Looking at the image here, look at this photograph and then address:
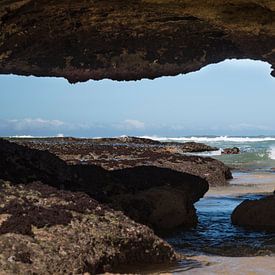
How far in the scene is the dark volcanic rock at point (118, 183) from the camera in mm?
8281

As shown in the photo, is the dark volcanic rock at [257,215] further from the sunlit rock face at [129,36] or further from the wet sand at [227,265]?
the sunlit rock face at [129,36]

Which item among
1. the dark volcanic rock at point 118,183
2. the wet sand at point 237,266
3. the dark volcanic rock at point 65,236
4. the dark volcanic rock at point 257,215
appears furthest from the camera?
the dark volcanic rock at point 257,215

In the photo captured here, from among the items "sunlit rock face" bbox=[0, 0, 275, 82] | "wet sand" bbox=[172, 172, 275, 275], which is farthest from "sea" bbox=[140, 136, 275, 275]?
"sunlit rock face" bbox=[0, 0, 275, 82]

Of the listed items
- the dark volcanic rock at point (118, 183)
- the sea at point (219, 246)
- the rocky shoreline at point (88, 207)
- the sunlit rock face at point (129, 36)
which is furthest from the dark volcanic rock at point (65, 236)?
the sunlit rock face at point (129, 36)

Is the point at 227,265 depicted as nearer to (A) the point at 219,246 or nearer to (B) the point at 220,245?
(A) the point at 219,246

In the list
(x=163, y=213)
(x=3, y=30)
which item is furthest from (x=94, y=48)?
(x=163, y=213)

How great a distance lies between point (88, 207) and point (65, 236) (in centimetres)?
99

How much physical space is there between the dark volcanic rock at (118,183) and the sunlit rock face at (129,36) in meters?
1.98

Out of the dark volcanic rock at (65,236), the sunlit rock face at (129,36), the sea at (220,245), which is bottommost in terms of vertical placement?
the sea at (220,245)

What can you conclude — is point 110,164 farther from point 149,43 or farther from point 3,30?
point 3,30

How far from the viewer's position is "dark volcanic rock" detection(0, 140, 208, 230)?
8.28 meters

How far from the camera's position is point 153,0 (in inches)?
292

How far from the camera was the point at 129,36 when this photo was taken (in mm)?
10016

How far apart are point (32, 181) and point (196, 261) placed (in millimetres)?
2920
